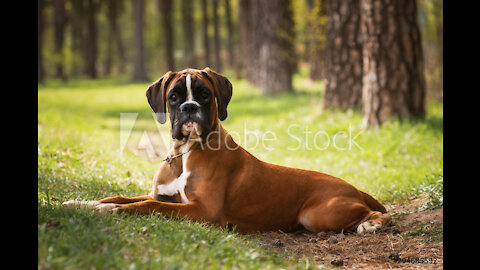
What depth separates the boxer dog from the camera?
4.25 m

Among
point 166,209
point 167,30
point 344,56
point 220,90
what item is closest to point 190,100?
point 220,90

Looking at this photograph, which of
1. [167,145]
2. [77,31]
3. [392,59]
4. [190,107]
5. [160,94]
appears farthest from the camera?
[77,31]

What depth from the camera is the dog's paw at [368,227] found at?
4574mm

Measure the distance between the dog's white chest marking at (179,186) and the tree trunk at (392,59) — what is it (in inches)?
215

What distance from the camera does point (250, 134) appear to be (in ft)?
36.0

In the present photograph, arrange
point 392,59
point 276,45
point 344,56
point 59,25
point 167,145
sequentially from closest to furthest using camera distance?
point 392,59 < point 167,145 < point 344,56 < point 276,45 < point 59,25

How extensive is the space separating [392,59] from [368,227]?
506cm

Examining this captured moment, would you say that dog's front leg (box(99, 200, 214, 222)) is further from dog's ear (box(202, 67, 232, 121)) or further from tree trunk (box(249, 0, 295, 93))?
tree trunk (box(249, 0, 295, 93))

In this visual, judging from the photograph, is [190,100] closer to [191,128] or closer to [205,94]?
[205,94]

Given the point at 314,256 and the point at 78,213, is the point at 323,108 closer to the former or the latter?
the point at 314,256

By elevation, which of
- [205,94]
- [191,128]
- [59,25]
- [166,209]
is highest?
[59,25]

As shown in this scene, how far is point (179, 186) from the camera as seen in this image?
4410 mm

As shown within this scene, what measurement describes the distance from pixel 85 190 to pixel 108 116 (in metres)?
9.69

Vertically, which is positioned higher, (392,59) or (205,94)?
(392,59)
